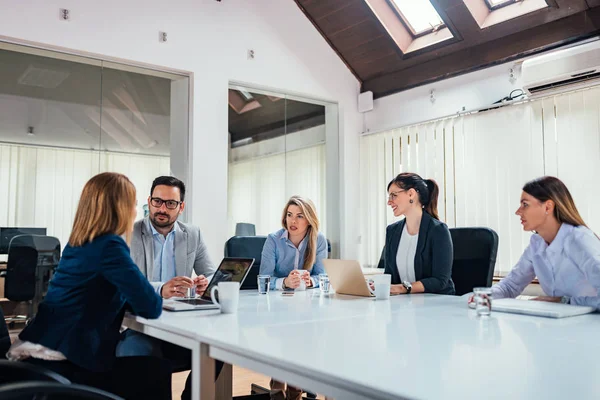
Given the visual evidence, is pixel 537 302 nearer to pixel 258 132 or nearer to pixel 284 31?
pixel 258 132

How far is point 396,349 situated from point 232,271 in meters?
1.05

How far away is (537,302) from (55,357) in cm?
160

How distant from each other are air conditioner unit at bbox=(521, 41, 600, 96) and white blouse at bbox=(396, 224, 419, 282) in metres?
1.86

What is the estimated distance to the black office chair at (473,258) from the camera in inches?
107

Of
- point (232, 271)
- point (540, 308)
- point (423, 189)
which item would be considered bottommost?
point (540, 308)

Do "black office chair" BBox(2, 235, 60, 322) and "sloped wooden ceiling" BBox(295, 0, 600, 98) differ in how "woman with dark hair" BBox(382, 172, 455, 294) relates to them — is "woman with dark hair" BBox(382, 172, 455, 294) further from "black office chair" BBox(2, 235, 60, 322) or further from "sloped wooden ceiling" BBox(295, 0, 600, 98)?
"black office chair" BBox(2, 235, 60, 322)

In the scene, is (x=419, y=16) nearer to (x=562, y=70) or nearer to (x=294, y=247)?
(x=562, y=70)

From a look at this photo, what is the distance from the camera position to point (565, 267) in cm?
218

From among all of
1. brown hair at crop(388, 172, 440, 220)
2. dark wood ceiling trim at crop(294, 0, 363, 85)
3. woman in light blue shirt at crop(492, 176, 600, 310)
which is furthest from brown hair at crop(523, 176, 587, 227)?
dark wood ceiling trim at crop(294, 0, 363, 85)

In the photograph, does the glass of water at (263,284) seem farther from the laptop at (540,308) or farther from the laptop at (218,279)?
the laptop at (540,308)

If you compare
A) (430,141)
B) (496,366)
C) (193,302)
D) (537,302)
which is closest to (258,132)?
(430,141)

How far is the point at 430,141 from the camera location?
4902mm

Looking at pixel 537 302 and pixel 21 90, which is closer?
pixel 537 302

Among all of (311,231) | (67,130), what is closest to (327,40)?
(67,130)
